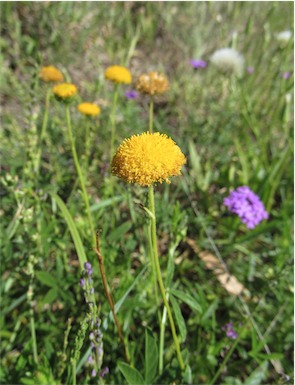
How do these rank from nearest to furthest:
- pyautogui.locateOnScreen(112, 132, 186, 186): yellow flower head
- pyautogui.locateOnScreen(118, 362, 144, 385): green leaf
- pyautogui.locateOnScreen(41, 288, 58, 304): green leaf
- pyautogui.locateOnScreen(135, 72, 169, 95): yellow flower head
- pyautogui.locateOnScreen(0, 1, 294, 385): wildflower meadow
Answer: pyautogui.locateOnScreen(112, 132, 186, 186): yellow flower head, pyautogui.locateOnScreen(118, 362, 144, 385): green leaf, pyautogui.locateOnScreen(0, 1, 294, 385): wildflower meadow, pyautogui.locateOnScreen(41, 288, 58, 304): green leaf, pyautogui.locateOnScreen(135, 72, 169, 95): yellow flower head

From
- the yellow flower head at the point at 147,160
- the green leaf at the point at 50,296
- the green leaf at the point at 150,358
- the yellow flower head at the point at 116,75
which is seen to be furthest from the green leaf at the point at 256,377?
the yellow flower head at the point at 116,75

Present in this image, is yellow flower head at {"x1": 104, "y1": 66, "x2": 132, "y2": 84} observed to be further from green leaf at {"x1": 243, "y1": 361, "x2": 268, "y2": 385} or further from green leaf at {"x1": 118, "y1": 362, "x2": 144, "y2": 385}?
green leaf at {"x1": 243, "y1": 361, "x2": 268, "y2": 385}

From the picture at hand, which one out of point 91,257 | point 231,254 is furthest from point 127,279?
point 231,254

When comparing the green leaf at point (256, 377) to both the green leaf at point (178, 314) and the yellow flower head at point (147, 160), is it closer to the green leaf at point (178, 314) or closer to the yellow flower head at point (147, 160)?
the green leaf at point (178, 314)

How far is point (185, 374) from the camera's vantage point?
3.40 ft

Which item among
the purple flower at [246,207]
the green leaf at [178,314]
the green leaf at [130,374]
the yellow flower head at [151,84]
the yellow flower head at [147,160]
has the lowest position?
the green leaf at [130,374]

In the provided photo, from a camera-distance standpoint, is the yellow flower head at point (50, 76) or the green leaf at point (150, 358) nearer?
the green leaf at point (150, 358)

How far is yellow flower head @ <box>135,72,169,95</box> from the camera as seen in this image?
5.20ft

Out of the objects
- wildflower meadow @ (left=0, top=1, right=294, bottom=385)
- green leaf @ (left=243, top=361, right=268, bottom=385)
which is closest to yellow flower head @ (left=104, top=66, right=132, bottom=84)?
wildflower meadow @ (left=0, top=1, right=294, bottom=385)

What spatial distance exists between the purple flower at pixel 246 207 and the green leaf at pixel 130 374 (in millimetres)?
871

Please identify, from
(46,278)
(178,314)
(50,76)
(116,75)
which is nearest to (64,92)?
(116,75)

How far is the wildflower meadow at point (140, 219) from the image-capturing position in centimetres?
106

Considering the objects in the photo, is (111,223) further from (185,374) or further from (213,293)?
(185,374)

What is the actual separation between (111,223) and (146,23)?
246 cm
